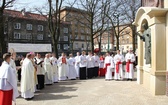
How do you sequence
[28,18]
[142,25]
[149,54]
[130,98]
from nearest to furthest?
[130,98] < [149,54] < [142,25] < [28,18]

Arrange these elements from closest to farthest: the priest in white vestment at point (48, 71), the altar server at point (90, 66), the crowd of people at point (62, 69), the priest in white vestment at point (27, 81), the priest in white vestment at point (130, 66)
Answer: the priest in white vestment at point (27, 81) < the crowd of people at point (62, 69) < the priest in white vestment at point (48, 71) < the priest in white vestment at point (130, 66) < the altar server at point (90, 66)

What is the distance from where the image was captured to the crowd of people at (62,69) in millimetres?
9602


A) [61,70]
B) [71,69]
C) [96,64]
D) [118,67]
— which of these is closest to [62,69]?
[61,70]

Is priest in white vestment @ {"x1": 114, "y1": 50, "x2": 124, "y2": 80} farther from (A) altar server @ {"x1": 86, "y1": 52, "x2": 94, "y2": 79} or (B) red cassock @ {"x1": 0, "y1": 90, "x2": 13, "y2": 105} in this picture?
(B) red cassock @ {"x1": 0, "y1": 90, "x2": 13, "y2": 105}

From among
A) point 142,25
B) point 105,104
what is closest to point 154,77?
point 105,104

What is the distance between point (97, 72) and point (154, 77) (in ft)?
28.2

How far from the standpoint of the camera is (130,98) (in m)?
9.27

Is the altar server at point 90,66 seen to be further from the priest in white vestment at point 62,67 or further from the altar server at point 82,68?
the priest in white vestment at point 62,67

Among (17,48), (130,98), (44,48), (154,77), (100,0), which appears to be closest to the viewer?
(130,98)

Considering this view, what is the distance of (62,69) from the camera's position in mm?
16109

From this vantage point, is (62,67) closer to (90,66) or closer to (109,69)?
(90,66)

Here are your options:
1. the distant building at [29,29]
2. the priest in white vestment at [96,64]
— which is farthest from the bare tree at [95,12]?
the distant building at [29,29]

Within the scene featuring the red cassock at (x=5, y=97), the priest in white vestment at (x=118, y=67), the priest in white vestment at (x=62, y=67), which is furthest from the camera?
the priest in white vestment at (x=62, y=67)

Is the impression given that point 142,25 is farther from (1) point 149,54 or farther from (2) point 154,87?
(2) point 154,87
